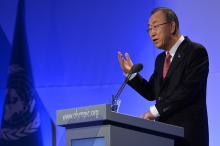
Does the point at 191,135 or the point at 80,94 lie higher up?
the point at 80,94

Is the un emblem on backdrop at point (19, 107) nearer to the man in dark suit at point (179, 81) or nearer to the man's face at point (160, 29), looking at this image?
the man in dark suit at point (179, 81)

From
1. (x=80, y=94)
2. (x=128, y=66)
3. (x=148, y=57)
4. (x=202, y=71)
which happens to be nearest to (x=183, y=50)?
(x=202, y=71)

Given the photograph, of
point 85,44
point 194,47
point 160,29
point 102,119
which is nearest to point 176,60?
point 194,47

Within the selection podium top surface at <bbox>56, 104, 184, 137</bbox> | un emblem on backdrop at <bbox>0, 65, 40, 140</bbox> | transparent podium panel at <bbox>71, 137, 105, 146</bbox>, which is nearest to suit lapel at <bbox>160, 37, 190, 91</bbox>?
podium top surface at <bbox>56, 104, 184, 137</bbox>

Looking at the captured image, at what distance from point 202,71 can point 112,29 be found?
5.68 feet

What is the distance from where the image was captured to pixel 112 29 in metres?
4.09

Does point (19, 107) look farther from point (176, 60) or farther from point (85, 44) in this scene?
point (176, 60)

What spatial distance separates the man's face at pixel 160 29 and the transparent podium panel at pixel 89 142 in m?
0.86

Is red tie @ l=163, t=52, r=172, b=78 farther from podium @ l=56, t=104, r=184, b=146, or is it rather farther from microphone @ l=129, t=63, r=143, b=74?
podium @ l=56, t=104, r=184, b=146

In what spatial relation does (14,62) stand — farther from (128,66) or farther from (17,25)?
(128,66)

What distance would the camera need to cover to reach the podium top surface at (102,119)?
6.38ft

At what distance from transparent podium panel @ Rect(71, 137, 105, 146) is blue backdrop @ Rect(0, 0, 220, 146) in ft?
6.30

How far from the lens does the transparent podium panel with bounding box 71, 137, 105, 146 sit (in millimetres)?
1955

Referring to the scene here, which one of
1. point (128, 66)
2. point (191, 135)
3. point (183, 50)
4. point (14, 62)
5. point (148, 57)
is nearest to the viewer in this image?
point (191, 135)
